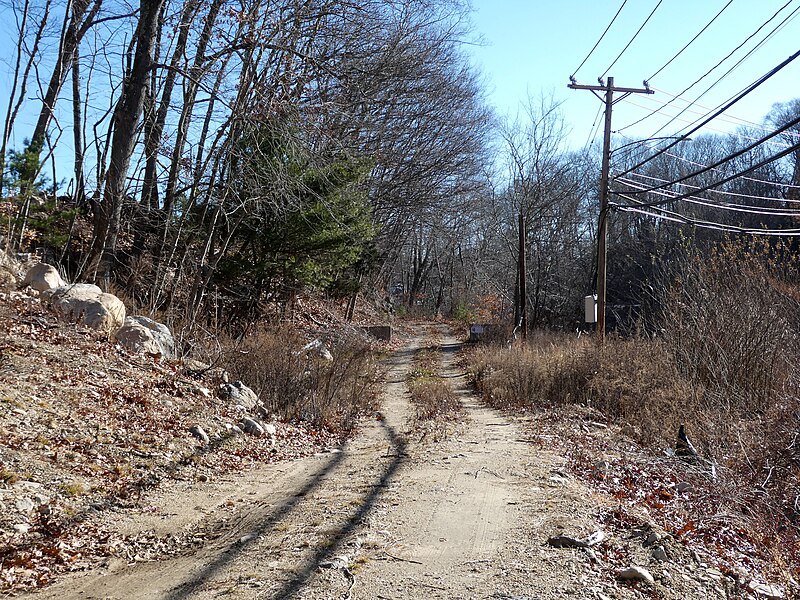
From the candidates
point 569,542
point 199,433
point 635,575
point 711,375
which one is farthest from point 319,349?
point 635,575

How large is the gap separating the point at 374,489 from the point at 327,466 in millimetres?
1821

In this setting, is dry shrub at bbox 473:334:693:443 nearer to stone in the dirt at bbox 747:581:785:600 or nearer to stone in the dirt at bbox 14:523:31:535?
stone in the dirt at bbox 747:581:785:600

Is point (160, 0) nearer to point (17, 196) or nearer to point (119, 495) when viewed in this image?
point (17, 196)

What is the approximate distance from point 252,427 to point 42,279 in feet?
15.1

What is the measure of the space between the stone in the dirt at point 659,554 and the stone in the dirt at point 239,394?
7.43 metres

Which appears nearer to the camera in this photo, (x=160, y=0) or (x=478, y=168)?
(x=160, y=0)

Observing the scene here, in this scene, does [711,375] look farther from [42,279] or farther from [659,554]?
[42,279]

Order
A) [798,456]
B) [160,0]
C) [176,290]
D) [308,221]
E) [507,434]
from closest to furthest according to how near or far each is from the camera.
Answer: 1. [798,456]
2. [507,434]
3. [160,0]
4. [176,290]
5. [308,221]

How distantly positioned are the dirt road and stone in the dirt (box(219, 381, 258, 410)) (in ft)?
7.70

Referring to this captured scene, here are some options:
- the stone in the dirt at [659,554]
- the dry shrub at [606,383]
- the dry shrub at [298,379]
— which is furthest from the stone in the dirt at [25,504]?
the dry shrub at [606,383]

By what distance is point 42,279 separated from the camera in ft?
40.5

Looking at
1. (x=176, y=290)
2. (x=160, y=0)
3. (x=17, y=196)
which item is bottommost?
(x=176, y=290)

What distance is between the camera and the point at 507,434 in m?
12.5

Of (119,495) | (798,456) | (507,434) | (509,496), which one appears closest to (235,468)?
(119,495)
